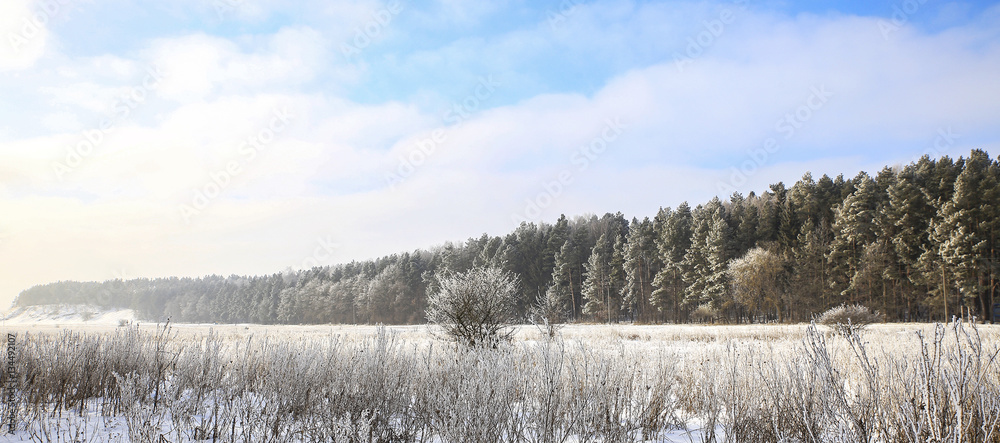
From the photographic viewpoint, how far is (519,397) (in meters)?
6.12

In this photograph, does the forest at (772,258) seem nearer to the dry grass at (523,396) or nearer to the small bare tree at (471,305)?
the small bare tree at (471,305)

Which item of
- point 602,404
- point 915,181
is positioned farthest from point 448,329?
point 915,181

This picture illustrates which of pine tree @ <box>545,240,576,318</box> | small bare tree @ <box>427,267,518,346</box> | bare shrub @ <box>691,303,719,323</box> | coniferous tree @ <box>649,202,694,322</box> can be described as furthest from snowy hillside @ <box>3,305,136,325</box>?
small bare tree @ <box>427,267,518,346</box>

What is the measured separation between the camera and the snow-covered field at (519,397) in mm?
3744

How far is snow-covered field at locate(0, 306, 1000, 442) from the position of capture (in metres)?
3.74

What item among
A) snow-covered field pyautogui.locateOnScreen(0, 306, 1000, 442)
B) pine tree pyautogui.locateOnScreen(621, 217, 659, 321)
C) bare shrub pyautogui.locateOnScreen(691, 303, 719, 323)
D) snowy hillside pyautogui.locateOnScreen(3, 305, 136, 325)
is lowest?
snowy hillside pyautogui.locateOnScreen(3, 305, 136, 325)

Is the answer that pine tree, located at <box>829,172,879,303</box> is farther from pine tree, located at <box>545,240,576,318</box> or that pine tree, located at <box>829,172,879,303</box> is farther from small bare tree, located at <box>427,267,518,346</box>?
small bare tree, located at <box>427,267,518,346</box>

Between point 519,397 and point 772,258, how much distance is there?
39254 mm

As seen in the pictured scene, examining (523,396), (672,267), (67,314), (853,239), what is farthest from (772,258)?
(67,314)

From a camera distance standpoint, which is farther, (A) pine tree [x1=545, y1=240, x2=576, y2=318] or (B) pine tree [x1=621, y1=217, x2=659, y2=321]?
(A) pine tree [x1=545, y1=240, x2=576, y2=318]

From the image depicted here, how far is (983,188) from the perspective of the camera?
33688 millimetres

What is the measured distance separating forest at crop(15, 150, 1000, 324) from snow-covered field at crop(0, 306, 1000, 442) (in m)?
16.4

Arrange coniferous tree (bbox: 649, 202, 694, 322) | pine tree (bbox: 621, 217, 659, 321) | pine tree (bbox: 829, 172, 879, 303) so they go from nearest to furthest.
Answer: pine tree (bbox: 829, 172, 879, 303)
coniferous tree (bbox: 649, 202, 694, 322)
pine tree (bbox: 621, 217, 659, 321)

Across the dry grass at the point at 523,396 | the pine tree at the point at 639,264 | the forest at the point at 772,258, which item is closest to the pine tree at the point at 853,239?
the forest at the point at 772,258
